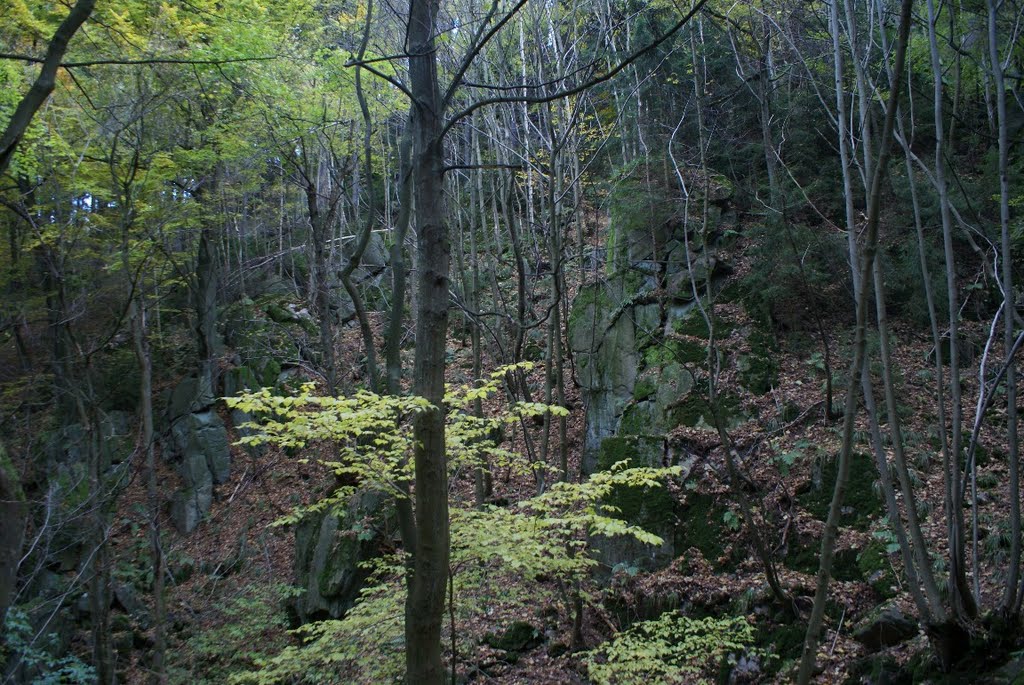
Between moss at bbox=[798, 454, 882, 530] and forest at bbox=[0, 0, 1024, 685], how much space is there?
5 cm

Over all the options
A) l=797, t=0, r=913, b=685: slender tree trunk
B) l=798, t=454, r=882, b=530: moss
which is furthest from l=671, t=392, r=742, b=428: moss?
l=797, t=0, r=913, b=685: slender tree trunk

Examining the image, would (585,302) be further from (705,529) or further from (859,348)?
(859,348)

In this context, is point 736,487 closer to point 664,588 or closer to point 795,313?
point 664,588

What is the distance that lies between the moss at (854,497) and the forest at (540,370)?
5 centimetres

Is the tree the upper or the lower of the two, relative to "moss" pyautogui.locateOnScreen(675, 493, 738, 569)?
upper

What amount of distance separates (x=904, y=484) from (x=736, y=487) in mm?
2205

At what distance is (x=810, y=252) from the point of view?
32.1 feet

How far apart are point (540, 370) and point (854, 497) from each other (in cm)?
697

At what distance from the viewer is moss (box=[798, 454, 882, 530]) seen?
708cm

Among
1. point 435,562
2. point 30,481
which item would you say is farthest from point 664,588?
point 30,481

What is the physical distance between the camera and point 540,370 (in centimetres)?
1323

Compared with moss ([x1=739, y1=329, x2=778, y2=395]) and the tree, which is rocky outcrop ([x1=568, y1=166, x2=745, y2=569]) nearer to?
moss ([x1=739, y1=329, x2=778, y2=395])

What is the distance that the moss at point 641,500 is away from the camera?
26.3ft

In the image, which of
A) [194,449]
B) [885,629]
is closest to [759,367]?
[885,629]
